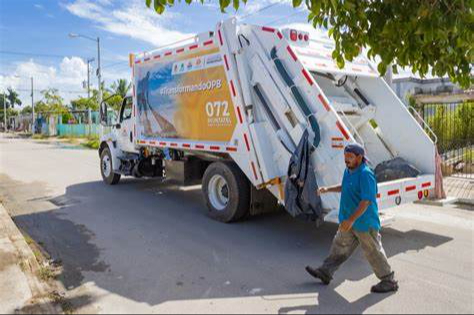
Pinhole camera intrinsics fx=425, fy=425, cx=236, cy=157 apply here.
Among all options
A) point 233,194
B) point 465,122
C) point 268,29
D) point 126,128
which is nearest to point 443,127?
point 465,122

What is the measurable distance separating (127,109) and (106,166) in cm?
176

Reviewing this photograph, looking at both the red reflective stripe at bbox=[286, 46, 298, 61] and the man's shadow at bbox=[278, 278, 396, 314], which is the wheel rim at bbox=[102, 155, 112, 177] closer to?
the red reflective stripe at bbox=[286, 46, 298, 61]

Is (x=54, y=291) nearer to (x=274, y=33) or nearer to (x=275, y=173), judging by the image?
(x=275, y=173)

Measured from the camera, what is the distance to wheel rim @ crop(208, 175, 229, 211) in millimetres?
6995

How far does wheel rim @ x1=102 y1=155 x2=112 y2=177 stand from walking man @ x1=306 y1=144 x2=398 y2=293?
766cm

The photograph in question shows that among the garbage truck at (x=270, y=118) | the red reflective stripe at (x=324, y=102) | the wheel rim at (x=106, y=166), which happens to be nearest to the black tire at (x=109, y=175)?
the wheel rim at (x=106, y=166)

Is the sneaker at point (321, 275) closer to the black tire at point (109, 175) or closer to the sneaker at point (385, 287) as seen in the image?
the sneaker at point (385, 287)

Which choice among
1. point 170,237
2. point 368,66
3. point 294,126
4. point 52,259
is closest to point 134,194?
point 170,237

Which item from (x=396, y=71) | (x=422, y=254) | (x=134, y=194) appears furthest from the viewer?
(x=134, y=194)

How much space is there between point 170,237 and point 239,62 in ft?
8.99

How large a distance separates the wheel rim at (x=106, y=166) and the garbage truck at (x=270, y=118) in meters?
2.83

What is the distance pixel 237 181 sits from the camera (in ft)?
21.4

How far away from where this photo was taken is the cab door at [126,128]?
9.71 meters

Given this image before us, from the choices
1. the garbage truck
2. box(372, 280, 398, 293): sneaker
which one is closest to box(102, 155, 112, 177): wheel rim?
the garbage truck
